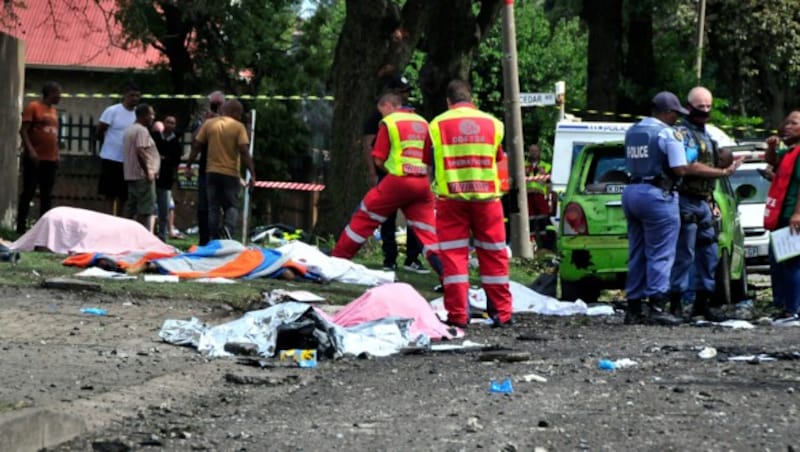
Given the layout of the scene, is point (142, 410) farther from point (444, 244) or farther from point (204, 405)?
point (444, 244)

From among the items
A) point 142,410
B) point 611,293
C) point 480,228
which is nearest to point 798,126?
point 480,228

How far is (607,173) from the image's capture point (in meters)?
15.7

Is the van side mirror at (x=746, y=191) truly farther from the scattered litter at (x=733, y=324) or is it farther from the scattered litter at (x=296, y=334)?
the scattered litter at (x=296, y=334)

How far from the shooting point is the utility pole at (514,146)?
69.0 feet

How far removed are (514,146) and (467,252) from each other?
8873mm

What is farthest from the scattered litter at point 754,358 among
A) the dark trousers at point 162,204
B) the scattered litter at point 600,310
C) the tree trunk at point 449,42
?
the tree trunk at point 449,42

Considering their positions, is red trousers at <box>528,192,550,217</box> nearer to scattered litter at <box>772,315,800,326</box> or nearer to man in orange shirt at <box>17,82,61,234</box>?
man in orange shirt at <box>17,82,61,234</box>

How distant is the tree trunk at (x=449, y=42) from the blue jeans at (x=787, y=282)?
30.2 feet

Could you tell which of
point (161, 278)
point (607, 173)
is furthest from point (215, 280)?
point (607, 173)

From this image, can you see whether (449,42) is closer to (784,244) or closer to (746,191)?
(746,191)

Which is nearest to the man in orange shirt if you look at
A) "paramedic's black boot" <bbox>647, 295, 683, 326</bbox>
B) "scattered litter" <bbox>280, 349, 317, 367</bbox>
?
"paramedic's black boot" <bbox>647, 295, 683, 326</bbox>

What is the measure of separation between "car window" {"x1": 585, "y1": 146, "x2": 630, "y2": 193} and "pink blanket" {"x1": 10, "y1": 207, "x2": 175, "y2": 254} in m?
3.91

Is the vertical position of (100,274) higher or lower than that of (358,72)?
lower

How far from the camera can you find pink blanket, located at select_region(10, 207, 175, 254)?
15977 millimetres
